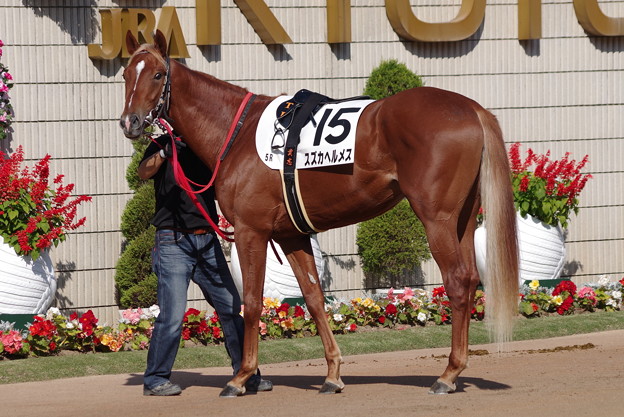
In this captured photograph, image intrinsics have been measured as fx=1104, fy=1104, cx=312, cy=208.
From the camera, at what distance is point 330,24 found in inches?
479

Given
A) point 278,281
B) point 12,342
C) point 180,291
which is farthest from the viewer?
point 278,281

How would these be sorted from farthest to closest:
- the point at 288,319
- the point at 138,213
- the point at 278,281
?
1. the point at 138,213
2. the point at 278,281
3. the point at 288,319

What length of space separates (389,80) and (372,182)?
5863 mm

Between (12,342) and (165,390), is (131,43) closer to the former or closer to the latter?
(165,390)

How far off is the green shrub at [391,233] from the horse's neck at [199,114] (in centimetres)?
519

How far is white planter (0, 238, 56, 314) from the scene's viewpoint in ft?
31.8

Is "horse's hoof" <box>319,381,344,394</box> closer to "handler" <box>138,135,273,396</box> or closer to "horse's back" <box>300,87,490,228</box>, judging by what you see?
"handler" <box>138,135,273,396</box>

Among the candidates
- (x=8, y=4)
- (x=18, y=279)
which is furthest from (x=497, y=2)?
(x=18, y=279)

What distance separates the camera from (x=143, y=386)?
23.8 ft

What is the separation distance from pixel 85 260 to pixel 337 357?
508 centimetres

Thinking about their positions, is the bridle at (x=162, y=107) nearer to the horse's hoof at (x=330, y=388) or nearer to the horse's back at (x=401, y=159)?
the horse's back at (x=401, y=159)

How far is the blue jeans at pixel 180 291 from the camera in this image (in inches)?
275

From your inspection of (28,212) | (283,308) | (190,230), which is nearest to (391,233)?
(283,308)

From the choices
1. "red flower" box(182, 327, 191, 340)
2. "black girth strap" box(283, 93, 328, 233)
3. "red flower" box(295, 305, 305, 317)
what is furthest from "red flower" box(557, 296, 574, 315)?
"black girth strap" box(283, 93, 328, 233)
